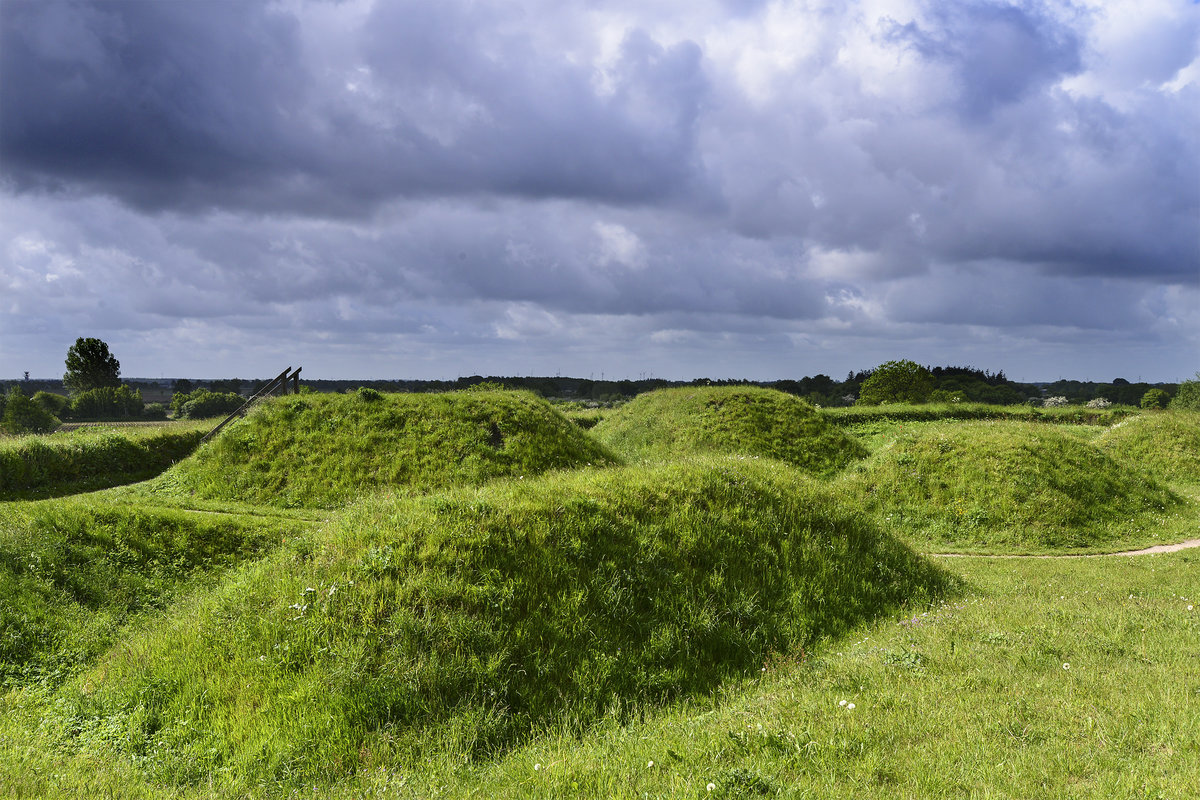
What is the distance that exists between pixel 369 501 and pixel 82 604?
247 inches

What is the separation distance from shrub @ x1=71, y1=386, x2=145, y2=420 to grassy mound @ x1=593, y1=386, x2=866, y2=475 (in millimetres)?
78981

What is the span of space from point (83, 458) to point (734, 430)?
108ft

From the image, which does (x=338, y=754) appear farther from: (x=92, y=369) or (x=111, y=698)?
(x=92, y=369)

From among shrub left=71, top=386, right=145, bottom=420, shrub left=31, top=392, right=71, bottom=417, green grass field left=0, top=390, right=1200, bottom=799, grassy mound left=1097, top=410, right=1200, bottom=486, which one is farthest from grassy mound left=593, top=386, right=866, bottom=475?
shrub left=31, top=392, right=71, bottom=417

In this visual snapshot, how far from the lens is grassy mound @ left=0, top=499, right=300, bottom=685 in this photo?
→ 12.8 m

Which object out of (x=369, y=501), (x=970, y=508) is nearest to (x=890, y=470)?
(x=970, y=508)

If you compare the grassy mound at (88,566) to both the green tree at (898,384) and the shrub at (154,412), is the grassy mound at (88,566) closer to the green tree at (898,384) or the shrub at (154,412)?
the green tree at (898,384)

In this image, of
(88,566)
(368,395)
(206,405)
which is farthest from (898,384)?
(206,405)

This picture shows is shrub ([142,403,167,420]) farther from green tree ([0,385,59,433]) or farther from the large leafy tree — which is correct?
green tree ([0,385,59,433])

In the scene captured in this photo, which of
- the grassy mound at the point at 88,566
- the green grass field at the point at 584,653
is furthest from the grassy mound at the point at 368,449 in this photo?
the grassy mound at the point at 88,566

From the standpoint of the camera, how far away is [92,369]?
90.6 meters

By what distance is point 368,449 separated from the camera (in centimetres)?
2831

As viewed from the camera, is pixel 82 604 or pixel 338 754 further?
pixel 82 604

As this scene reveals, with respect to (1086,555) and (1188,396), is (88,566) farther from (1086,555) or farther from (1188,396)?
(1188,396)
